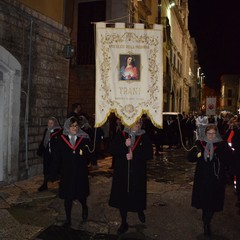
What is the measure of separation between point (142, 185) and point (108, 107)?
1.41 meters

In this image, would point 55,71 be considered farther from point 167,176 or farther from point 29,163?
point 167,176

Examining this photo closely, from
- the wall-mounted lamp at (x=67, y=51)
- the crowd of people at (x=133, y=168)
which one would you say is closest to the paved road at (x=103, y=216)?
the crowd of people at (x=133, y=168)

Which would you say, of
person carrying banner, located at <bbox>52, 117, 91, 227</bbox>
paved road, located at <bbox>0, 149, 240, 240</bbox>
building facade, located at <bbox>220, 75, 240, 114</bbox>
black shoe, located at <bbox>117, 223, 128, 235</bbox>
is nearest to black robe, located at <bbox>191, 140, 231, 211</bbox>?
paved road, located at <bbox>0, 149, 240, 240</bbox>

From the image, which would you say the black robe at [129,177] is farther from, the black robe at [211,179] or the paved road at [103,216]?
the black robe at [211,179]

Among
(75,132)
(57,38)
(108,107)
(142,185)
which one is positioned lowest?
(142,185)

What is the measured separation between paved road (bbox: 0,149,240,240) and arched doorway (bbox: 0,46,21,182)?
0.50m

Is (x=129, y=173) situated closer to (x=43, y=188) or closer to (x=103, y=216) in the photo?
(x=103, y=216)

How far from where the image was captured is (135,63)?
643 centimetres

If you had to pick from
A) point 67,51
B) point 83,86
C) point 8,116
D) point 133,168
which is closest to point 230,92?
point 83,86

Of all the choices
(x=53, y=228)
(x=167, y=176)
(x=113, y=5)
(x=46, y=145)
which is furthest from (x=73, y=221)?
(x=113, y=5)

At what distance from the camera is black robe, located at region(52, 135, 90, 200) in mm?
6177

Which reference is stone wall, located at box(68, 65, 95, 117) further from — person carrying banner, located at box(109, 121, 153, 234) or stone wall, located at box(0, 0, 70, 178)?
person carrying banner, located at box(109, 121, 153, 234)

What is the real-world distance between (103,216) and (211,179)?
7.14ft

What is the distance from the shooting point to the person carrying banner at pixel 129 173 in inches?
239
